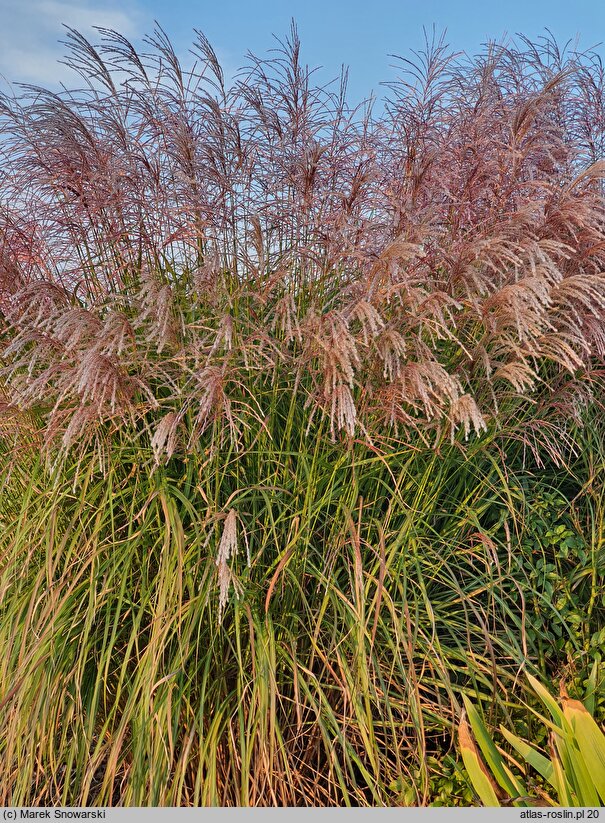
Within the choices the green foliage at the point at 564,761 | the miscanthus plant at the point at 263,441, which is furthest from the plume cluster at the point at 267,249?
the green foliage at the point at 564,761

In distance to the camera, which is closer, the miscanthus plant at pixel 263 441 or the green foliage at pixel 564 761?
the green foliage at pixel 564 761

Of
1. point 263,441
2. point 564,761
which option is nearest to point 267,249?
point 263,441

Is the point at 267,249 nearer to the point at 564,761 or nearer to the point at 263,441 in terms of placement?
the point at 263,441

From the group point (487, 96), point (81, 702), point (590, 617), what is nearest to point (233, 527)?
point (81, 702)

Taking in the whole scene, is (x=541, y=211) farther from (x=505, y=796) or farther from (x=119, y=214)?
(x=505, y=796)

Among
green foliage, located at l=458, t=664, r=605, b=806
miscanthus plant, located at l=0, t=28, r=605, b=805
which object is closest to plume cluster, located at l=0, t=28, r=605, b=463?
miscanthus plant, located at l=0, t=28, r=605, b=805

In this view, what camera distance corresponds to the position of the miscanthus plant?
1871 mm

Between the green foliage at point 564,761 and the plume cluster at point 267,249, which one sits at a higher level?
the plume cluster at point 267,249

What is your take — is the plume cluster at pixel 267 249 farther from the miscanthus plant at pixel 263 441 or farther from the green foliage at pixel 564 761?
the green foliage at pixel 564 761

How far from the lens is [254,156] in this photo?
229 centimetres

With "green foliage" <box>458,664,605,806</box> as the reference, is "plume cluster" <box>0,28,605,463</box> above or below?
above

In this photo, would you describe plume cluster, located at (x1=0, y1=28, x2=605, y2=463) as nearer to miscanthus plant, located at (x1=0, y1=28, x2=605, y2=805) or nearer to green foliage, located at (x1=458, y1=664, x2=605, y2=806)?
miscanthus plant, located at (x1=0, y1=28, x2=605, y2=805)

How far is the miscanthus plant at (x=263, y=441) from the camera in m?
1.87

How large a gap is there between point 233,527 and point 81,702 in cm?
87
